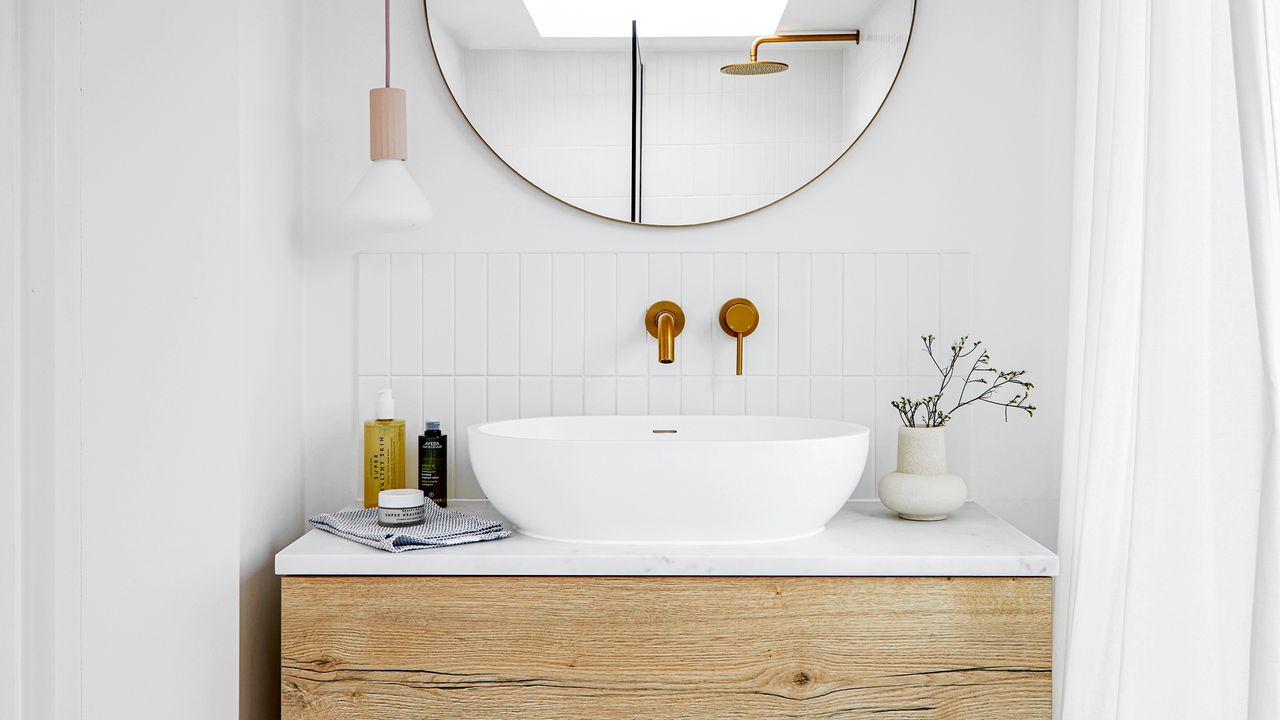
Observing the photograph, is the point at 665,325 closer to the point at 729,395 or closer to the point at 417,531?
the point at 729,395

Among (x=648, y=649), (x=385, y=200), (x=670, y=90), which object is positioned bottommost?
(x=648, y=649)

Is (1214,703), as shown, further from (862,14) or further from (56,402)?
(56,402)

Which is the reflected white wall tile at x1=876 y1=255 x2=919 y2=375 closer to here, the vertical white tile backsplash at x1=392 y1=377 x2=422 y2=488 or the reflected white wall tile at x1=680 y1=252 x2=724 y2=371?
the reflected white wall tile at x1=680 y1=252 x2=724 y2=371

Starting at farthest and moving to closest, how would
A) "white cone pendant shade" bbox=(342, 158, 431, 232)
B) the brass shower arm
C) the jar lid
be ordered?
the brass shower arm
"white cone pendant shade" bbox=(342, 158, 431, 232)
the jar lid

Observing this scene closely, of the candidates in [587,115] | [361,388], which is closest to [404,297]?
[361,388]

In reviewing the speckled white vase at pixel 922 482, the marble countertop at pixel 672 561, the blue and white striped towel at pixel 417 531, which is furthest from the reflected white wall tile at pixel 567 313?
the speckled white vase at pixel 922 482

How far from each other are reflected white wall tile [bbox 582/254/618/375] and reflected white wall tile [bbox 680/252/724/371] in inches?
4.5

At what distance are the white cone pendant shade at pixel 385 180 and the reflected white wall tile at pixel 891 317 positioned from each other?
764 mm

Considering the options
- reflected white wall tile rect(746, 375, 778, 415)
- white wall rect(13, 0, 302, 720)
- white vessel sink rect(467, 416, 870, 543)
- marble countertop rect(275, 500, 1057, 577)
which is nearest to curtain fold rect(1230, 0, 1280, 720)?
marble countertop rect(275, 500, 1057, 577)

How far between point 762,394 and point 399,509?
625 millimetres

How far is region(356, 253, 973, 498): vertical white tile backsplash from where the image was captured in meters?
1.49

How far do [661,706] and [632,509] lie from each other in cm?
24

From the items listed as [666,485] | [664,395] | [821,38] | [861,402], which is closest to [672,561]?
[666,485]

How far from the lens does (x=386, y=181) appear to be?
4.41 ft
